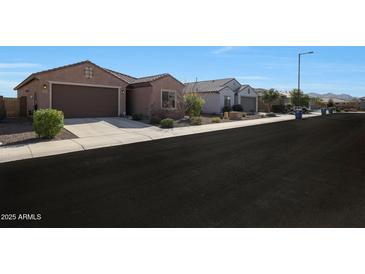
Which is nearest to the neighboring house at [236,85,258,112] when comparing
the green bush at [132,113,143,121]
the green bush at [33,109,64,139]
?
the green bush at [132,113,143,121]

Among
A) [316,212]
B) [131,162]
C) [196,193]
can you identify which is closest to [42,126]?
[131,162]

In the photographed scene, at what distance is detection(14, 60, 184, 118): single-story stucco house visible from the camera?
60.8ft

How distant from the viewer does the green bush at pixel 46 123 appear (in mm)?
12102

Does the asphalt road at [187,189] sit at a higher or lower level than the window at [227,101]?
lower

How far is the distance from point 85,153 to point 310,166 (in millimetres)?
7416

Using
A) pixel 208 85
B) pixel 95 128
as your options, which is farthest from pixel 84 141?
pixel 208 85

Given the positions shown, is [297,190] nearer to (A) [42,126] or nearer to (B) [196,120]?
(A) [42,126]

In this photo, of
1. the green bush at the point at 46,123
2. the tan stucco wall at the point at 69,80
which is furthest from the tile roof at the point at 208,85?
the green bush at the point at 46,123

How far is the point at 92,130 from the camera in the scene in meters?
15.1

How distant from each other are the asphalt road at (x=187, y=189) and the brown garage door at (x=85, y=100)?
1086cm

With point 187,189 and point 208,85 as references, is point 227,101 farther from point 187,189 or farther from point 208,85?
point 187,189

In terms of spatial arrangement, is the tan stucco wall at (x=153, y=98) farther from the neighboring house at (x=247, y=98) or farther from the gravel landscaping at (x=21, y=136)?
the neighboring house at (x=247, y=98)

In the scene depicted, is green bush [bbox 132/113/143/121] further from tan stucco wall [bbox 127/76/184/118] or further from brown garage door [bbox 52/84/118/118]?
brown garage door [bbox 52/84/118/118]

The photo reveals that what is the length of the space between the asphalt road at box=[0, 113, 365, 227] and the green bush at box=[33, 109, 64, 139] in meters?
3.54
